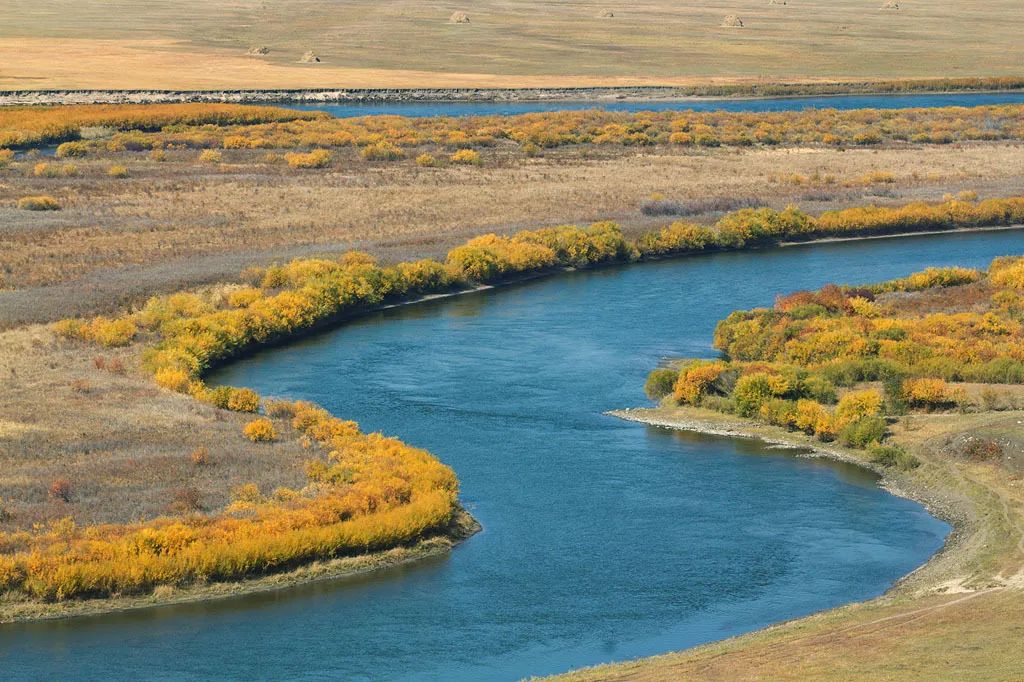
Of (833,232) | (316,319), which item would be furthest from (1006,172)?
(316,319)

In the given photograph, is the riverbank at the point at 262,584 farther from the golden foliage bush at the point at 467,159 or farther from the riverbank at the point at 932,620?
the golden foliage bush at the point at 467,159

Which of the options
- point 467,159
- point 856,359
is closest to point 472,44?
point 467,159

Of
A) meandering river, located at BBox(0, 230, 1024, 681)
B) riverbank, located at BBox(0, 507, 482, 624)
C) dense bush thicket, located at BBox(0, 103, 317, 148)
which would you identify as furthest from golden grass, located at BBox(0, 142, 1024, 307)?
riverbank, located at BBox(0, 507, 482, 624)

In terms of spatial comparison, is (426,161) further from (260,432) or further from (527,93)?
(260,432)

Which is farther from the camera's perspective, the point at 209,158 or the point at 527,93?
the point at 527,93

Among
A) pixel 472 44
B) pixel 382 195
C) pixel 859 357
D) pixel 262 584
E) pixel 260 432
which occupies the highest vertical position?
pixel 472 44

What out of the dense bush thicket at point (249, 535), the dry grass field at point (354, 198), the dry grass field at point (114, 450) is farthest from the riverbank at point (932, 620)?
the dry grass field at point (354, 198)
